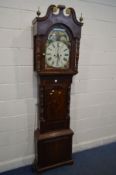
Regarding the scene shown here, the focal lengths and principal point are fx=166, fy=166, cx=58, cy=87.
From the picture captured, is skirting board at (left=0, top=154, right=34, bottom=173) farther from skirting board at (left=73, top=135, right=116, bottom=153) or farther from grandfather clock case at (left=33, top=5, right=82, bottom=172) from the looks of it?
skirting board at (left=73, top=135, right=116, bottom=153)

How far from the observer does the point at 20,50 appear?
1.79m

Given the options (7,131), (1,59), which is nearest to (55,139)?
(7,131)

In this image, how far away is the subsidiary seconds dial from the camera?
1.71m

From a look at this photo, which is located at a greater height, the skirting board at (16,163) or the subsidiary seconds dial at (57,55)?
the subsidiary seconds dial at (57,55)

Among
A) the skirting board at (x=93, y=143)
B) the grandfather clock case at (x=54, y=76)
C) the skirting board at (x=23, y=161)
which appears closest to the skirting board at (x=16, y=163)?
the skirting board at (x=23, y=161)

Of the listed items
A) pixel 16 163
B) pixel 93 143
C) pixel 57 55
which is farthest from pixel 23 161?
pixel 57 55

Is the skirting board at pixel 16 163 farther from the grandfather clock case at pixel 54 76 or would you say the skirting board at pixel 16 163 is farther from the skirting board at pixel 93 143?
the skirting board at pixel 93 143

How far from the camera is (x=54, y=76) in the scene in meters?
1.79

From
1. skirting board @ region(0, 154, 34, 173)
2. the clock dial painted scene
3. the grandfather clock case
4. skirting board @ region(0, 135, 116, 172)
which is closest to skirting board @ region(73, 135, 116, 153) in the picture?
skirting board @ region(0, 135, 116, 172)

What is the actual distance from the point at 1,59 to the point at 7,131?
83 cm

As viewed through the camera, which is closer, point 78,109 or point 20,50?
point 20,50

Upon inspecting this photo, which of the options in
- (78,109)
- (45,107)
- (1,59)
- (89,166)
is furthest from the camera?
(78,109)

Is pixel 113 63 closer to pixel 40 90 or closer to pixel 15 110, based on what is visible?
pixel 40 90

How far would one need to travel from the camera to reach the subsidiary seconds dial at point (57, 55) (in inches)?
67.5
